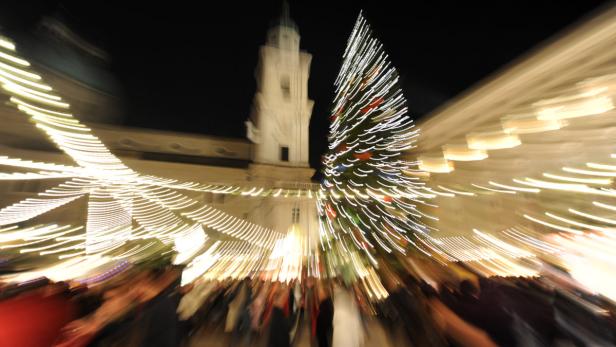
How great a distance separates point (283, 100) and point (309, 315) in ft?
73.5

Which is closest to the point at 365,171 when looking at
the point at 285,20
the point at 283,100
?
the point at 283,100

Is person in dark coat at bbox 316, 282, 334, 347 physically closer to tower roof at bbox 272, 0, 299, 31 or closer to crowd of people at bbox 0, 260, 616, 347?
crowd of people at bbox 0, 260, 616, 347

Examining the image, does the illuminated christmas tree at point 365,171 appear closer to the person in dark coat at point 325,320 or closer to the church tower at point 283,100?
the church tower at point 283,100

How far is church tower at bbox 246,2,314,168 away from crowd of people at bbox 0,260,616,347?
20.4 m

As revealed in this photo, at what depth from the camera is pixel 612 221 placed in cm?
544

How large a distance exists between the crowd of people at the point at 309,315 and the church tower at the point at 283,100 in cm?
2042

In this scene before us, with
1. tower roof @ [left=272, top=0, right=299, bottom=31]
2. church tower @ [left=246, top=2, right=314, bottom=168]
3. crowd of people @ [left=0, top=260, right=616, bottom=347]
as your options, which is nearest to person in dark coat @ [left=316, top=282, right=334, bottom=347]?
crowd of people @ [left=0, top=260, right=616, bottom=347]

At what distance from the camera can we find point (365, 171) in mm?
18719

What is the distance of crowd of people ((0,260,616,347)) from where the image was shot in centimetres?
298

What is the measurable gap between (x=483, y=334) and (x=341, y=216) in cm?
1864

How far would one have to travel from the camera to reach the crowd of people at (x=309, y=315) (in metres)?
2.98

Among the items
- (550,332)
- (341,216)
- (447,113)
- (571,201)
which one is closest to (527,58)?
(447,113)

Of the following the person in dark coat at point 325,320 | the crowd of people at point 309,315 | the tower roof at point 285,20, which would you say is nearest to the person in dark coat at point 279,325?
the crowd of people at point 309,315

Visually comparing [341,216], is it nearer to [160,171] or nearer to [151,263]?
[160,171]
